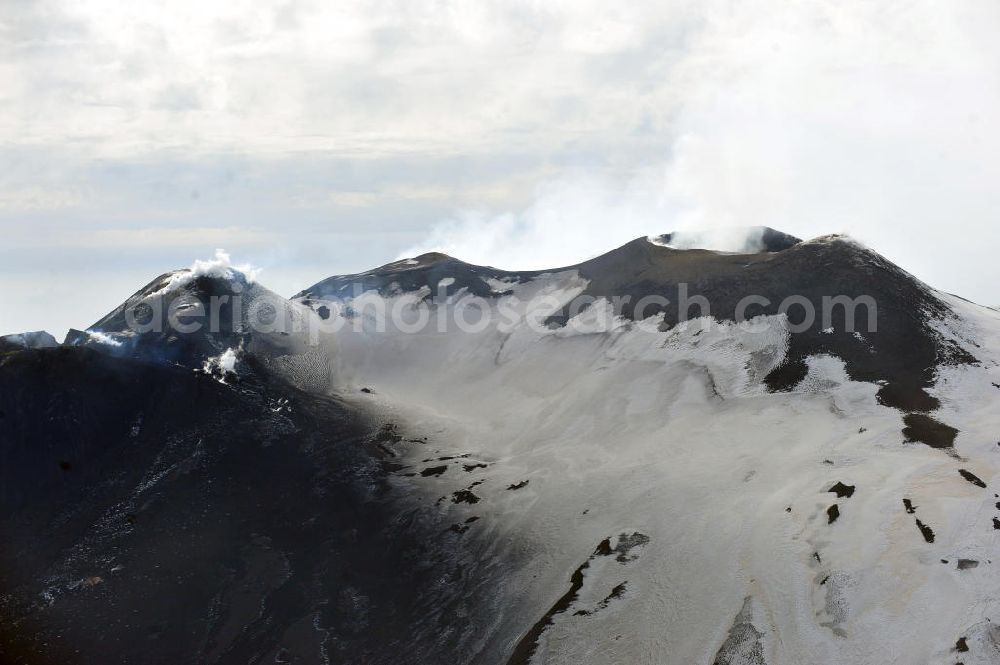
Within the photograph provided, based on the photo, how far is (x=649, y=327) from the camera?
67812 millimetres

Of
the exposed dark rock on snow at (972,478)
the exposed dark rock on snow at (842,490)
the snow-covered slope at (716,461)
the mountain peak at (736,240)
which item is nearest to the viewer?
the snow-covered slope at (716,461)

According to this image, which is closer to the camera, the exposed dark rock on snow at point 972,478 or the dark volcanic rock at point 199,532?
the dark volcanic rock at point 199,532

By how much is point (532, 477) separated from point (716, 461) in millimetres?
11169

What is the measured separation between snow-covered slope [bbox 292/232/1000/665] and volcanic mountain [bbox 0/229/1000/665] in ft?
0.57

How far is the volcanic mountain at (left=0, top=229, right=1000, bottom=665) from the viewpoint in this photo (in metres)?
36.2

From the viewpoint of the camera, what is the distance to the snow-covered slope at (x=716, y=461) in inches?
1362

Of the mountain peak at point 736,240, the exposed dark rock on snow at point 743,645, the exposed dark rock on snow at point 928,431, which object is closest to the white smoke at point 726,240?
the mountain peak at point 736,240

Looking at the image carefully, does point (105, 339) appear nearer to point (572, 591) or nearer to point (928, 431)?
point (572, 591)

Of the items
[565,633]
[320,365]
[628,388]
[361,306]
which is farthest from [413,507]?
[361,306]

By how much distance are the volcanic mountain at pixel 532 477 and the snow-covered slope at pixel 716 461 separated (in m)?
0.17

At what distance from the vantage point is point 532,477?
51594 mm

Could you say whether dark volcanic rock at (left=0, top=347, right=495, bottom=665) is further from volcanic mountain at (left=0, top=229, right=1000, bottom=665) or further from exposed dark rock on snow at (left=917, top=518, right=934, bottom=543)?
exposed dark rock on snow at (left=917, top=518, right=934, bottom=543)

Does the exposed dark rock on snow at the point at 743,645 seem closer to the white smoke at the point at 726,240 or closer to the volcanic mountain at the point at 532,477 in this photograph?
the volcanic mountain at the point at 532,477

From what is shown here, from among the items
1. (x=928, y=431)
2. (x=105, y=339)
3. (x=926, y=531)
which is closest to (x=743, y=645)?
(x=926, y=531)
